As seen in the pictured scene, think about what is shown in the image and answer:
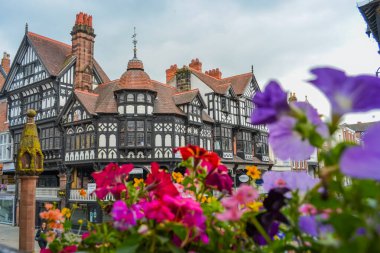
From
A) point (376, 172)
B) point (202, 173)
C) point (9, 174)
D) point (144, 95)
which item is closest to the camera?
point (376, 172)

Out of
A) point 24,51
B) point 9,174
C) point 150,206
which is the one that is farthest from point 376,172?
point 9,174

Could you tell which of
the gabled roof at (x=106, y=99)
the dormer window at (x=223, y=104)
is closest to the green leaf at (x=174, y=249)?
the gabled roof at (x=106, y=99)

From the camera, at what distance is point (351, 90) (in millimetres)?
1083

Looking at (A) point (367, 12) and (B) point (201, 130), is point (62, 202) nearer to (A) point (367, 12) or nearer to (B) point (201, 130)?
(B) point (201, 130)

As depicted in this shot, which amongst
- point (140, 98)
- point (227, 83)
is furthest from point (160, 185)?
point (227, 83)

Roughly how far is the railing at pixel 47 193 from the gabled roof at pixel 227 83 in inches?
611

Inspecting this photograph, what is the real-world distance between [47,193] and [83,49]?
40.2ft

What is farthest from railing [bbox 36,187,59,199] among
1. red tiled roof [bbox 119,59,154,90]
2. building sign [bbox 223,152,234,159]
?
building sign [bbox 223,152,234,159]

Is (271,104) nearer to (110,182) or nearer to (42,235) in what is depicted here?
(110,182)

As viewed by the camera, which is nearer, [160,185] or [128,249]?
[128,249]

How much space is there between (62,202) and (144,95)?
34.9ft

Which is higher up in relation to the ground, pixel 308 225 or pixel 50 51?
pixel 50 51

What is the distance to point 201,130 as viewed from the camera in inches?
1093

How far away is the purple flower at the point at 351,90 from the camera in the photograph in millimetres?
1071
